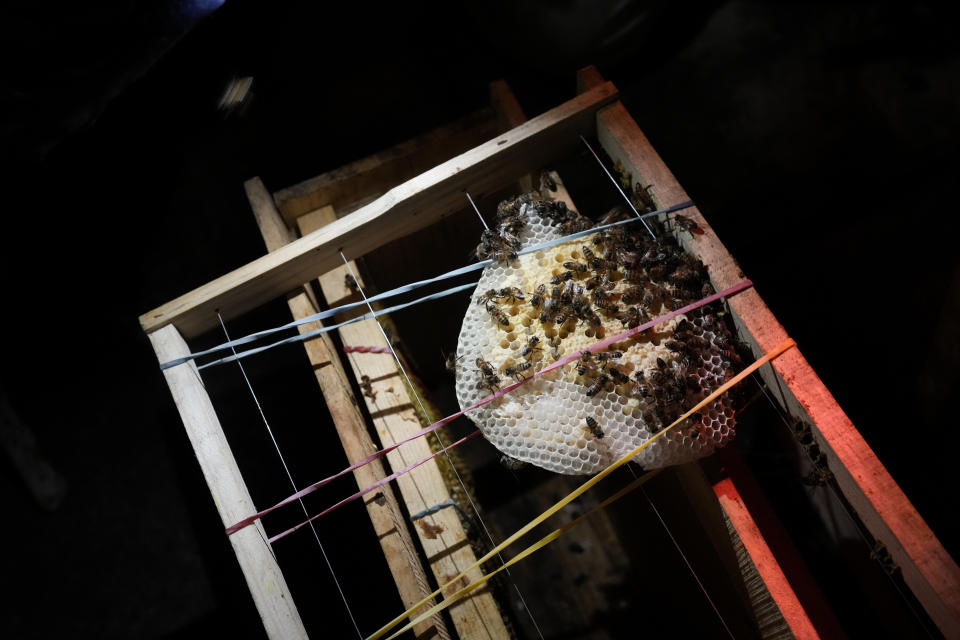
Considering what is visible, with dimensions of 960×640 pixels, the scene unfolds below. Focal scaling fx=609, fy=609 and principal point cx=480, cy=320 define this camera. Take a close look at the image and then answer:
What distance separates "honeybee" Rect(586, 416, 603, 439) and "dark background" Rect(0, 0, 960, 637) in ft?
7.81

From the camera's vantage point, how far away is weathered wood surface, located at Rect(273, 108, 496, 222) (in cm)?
308

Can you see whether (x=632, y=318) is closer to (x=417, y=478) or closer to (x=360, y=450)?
(x=417, y=478)

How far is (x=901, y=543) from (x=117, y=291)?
459cm

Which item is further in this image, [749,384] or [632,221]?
[632,221]

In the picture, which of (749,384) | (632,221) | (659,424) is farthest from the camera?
(632,221)

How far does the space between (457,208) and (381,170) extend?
2.40ft

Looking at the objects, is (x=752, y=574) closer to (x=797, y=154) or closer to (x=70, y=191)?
(x=797, y=154)

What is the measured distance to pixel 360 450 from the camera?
2.57m

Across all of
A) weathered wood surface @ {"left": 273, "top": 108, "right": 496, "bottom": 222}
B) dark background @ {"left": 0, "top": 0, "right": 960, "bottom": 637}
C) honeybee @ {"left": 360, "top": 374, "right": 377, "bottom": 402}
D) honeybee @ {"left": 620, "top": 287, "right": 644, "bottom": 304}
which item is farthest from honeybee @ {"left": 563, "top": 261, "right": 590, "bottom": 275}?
dark background @ {"left": 0, "top": 0, "right": 960, "bottom": 637}

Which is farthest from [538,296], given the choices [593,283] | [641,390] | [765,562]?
Result: [765,562]

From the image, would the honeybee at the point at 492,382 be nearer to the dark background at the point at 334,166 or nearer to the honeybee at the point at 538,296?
the honeybee at the point at 538,296

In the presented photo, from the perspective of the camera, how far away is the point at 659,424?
1.99m

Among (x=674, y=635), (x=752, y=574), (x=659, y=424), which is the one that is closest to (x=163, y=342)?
(x=659, y=424)

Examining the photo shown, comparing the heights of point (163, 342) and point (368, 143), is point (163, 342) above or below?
below
